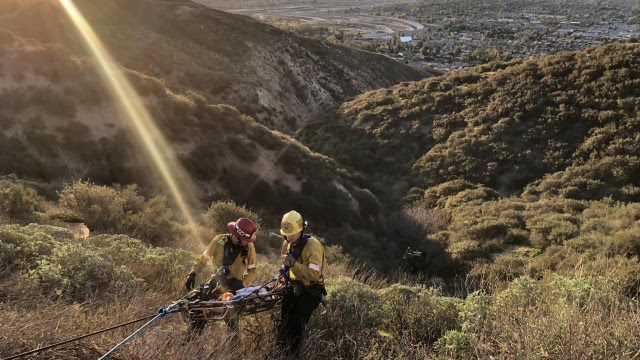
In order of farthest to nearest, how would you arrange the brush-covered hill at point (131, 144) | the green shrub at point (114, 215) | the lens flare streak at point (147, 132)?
1. the lens flare streak at point (147, 132)
2. the brush-covered hill at point (131, 144)
3. the green shrub at point (114, 215)

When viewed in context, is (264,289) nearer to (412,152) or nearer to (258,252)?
(258,252)

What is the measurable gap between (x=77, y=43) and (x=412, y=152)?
106ft

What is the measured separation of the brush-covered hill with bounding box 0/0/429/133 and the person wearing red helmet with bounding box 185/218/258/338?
2558 centimetres

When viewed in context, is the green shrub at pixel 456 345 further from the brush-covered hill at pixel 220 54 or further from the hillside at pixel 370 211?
the brush-covered hill at pixel 220 54

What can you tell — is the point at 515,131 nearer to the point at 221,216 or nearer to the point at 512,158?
the point at 512,158

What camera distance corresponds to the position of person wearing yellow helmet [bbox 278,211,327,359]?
460 centimetres

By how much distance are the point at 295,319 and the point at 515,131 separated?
22.6 metres

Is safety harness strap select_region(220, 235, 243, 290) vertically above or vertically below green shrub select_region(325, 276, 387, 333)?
above

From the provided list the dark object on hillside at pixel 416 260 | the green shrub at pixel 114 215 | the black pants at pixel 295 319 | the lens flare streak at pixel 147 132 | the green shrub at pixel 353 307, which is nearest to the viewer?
the black pants at pixel 295 319

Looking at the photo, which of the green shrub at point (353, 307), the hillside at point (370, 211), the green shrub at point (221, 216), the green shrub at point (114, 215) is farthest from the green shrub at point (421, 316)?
the green shrub at point (221, 216)

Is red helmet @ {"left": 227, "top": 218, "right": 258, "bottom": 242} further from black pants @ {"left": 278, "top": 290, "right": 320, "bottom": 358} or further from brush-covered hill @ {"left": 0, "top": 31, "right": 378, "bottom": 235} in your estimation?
brush-covered hill @ {"left": 0, "top": 31, "right": 378, "bottom": 235}

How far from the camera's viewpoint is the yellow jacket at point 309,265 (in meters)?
4.61

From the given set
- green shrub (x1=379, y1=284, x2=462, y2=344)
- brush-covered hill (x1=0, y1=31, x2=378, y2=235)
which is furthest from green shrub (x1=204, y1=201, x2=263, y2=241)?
green shrub (x1=379, y1=284, x2=462, y2=344)

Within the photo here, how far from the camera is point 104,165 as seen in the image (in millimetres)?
14734
